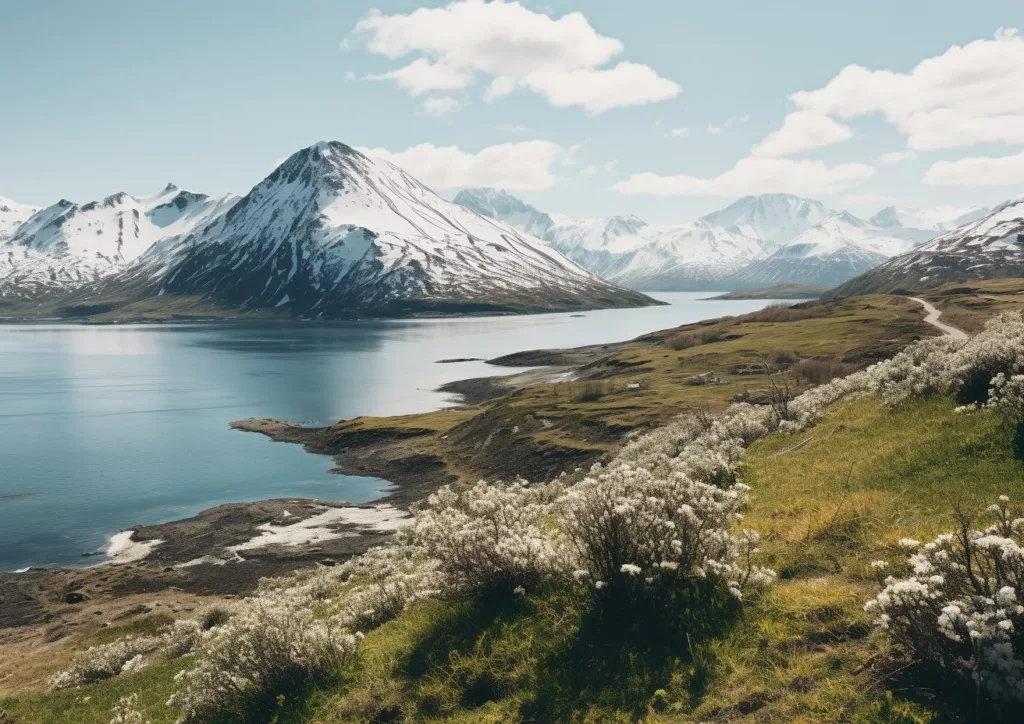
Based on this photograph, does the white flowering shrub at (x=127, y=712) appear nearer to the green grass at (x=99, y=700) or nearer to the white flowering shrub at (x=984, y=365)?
the green grass at (x=99, y=700)

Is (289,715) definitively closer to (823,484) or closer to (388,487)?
(823,484)

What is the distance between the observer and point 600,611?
31.4 ft

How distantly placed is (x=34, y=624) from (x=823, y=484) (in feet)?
134

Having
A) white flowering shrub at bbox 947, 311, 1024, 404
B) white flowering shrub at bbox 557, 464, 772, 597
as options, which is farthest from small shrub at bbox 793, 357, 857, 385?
white flowering shrub at bbox 557, 464, 772, 597

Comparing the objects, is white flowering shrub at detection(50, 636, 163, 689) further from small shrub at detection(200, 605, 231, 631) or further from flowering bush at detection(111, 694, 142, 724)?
flowering bush at detection(111, 694, 142, 724)

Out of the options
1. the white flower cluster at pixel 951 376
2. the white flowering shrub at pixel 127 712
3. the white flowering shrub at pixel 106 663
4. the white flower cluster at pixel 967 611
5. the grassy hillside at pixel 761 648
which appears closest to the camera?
the white flower cluster at pixel 967 611

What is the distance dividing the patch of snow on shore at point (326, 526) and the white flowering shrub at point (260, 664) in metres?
36.9

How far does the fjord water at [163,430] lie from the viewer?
57375 millimetres

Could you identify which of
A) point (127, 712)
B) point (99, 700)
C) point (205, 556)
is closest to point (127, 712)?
point (127, 712)

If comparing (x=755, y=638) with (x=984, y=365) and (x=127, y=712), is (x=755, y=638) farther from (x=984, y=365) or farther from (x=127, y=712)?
(x=127, y=712)

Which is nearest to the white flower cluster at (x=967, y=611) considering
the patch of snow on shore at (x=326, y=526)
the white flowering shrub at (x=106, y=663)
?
the white flowering shrub at (x=106, y=663)

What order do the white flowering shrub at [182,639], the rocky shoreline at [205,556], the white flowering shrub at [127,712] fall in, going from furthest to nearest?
the rocky shoreline at [205,556] < the white flowering shrub at [182,639] < the white flowering shrub at [127,712]

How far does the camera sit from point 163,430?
290 feet

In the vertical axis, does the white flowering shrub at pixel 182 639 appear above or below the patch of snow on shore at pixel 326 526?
above
